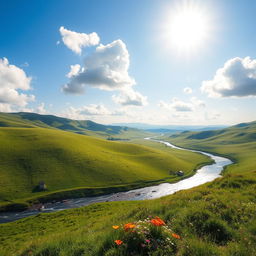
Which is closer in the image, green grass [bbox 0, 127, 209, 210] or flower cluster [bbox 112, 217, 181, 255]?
flower cluster [bbox 112, 217, 181, 255]

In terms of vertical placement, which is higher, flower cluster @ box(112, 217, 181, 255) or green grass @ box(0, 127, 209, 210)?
flower cluster @ box(112, 217, 181, 255)

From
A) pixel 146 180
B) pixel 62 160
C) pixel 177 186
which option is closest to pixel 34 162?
pixel 62 160

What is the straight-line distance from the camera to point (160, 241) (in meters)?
5.64

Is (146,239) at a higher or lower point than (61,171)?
higher

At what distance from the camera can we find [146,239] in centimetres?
558

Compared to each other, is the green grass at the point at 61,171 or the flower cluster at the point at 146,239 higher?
the flower cluster at the point at 146,239

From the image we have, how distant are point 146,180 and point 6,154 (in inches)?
2818

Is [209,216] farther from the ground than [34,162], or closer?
farther from the ground

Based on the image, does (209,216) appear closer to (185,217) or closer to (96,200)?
(185,217)

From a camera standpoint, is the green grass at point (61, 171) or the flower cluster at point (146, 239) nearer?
the flower cluster at point (146, 239)

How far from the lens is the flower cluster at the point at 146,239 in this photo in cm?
549

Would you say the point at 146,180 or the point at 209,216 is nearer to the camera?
the point at 209,216

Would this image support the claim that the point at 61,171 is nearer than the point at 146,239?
No

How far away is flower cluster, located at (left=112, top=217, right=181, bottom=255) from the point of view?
5492mm
